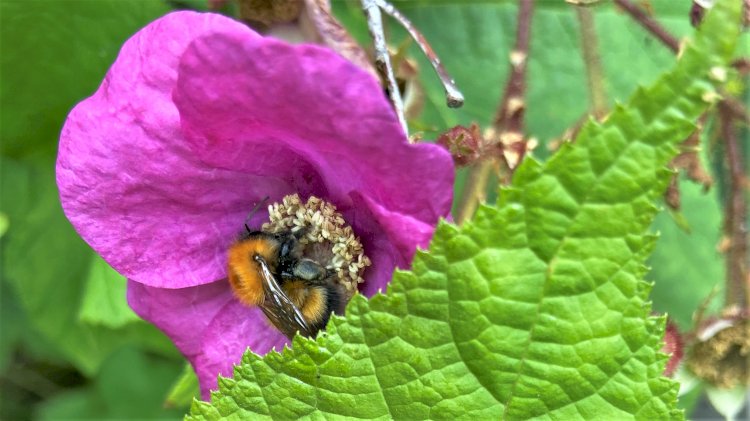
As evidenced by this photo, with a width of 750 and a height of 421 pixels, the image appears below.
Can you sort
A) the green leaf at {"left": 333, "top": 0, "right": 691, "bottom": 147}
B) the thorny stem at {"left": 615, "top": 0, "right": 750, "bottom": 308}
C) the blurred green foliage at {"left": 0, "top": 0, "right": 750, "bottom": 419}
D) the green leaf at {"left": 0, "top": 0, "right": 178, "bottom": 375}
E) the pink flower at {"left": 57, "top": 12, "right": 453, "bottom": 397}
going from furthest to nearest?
1. the green leaf at {"left": 333, "top": 0, "right": 691, "bottom": 147}
2. the blurred green foliage at {"left": 0, "top": 0, "right": 750, "bottom": 419}
3. the green leaf at {"left": 0, "top": 0, "right": 178, "bottom": 375}
4. the thorny stem at {"left": 615, "top": 0, "right": 750, "bottom": 308}
5. the pink flower at {"left": 57, "top": 12, "right": 453, "bottom": 397}

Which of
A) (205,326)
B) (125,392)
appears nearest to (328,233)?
(205,326)

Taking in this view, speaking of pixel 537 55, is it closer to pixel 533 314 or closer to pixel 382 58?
pixel 382 58

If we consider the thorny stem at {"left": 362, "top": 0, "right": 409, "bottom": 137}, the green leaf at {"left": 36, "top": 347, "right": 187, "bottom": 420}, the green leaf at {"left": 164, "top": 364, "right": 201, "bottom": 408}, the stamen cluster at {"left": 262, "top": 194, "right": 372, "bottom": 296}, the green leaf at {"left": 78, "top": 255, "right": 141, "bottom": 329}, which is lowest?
the green leaf at {"left": 36, "top": 347, "right": 187, "bottom": 420}

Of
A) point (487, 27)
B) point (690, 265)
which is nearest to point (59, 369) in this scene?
point (487, 27)

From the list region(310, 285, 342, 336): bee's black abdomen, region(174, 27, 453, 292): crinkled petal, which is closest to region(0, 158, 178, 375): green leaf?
region(310, 285, 342, 336): bee's black abdomen

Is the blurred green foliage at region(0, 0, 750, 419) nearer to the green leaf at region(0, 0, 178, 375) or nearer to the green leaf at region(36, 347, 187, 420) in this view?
the green leaf at region(0, 0, 178, 375)

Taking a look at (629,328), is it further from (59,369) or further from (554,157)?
(59,369)

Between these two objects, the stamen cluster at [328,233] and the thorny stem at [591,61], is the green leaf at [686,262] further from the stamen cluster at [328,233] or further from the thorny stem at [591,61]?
the stamen cluster at [328,233]
